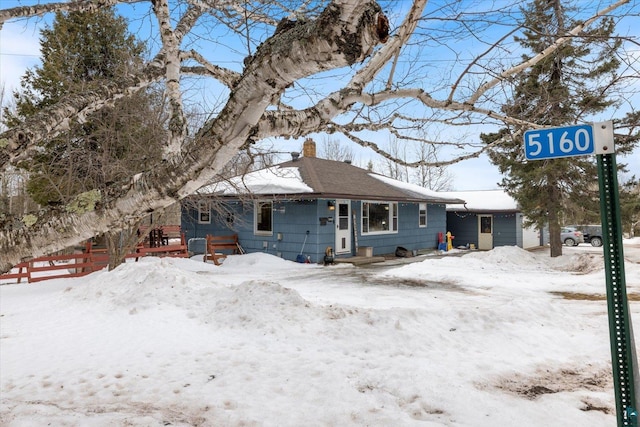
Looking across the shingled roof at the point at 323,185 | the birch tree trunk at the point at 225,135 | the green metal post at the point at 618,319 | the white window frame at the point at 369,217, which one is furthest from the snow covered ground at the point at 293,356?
the white window frame at the point at 369,217

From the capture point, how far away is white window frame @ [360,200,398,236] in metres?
16.9

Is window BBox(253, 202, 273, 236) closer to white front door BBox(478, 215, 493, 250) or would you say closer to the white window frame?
the white window frame

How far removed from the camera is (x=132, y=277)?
8.58 meters

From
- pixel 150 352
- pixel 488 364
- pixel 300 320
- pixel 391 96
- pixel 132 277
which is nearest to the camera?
pixel 391 96

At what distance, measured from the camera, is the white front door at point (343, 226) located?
1566cm

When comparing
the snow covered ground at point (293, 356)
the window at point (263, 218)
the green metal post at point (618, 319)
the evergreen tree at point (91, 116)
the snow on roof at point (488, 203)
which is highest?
the evergreen tree at point (91, 116)

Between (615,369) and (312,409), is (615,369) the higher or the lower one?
the higher one

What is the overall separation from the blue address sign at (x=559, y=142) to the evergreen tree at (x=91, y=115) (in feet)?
24.6

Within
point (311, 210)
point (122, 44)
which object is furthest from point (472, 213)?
point (122, 44)

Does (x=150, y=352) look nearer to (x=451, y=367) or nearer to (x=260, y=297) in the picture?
(x=260, y=297)

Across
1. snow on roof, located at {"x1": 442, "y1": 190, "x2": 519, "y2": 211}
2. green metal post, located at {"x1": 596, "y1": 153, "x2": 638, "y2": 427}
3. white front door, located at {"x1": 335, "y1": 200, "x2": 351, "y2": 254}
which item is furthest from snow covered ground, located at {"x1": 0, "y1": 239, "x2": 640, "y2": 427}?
snow on roof, located at {"x1": 442, "y1": 190, "x2": 519, "y2": 211}

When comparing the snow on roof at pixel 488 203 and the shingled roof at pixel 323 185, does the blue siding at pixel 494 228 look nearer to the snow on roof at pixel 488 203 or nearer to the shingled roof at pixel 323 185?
the snow on roof at pixel 488 203

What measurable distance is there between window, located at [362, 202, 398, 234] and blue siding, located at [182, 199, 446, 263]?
0.28 meters

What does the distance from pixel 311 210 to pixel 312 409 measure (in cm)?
1131
